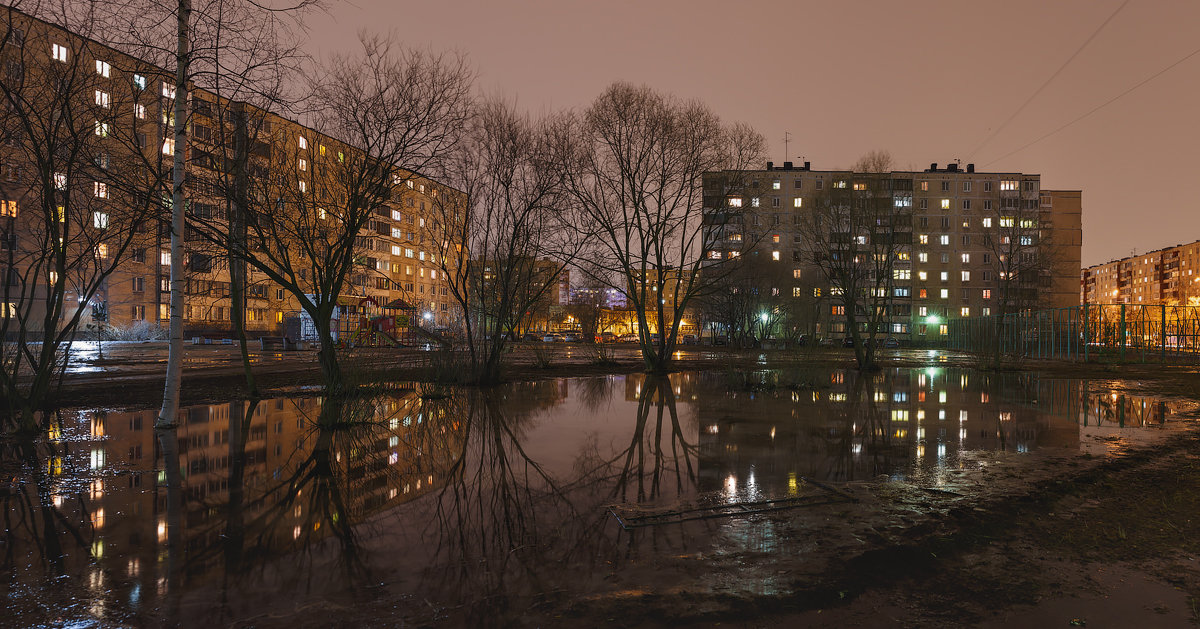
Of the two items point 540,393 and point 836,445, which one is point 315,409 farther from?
point 836,445

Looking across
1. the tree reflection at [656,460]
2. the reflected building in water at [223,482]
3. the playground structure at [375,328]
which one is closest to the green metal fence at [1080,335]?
the tree reflection at [656,460]

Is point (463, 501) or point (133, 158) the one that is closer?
point (463, 501)

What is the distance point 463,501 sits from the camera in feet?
21.6

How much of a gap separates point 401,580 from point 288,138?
14.8m

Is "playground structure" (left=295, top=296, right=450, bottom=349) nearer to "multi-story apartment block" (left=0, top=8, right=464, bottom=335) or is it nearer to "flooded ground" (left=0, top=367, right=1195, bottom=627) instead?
"multi-story apartment block" (left=0, top=8, right=464, bottom=335)

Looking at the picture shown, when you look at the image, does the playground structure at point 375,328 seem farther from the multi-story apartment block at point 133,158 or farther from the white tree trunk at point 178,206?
the white tree trunk at point 178,206

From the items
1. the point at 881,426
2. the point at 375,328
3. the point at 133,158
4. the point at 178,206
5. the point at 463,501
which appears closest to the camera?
the point at 463,501


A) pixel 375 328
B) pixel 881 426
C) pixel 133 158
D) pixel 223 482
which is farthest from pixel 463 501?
pixel 375 328

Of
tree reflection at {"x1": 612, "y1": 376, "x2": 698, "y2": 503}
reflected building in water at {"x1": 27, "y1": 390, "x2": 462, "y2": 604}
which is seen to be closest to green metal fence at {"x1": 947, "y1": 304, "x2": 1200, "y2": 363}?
tree reflection at {"x1": 612, "y1": 376, "x2": 698, "y2": 503}

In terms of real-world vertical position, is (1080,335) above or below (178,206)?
below

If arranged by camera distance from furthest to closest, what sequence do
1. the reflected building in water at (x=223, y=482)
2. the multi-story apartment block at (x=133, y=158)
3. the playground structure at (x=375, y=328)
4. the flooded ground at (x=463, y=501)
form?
the playground structure at (x=375, y=328)
the multi-story apartment block at (x=133, y=158)
the reflected building in water at (x=223, y=482)
the flooded ground at (x=463, y=501)

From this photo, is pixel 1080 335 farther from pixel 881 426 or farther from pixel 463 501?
pixel 463 501

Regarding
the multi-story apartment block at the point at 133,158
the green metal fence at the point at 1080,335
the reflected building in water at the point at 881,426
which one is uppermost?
the multi-story apartment block at the point at 133,158

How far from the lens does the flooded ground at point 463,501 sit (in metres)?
4.25
